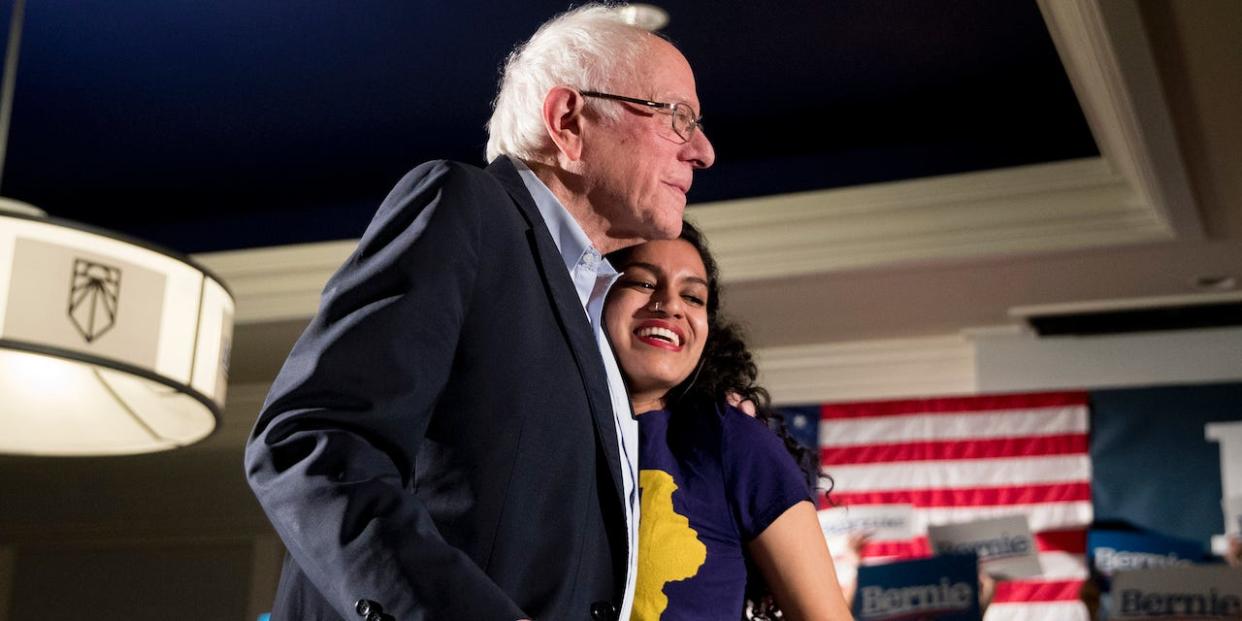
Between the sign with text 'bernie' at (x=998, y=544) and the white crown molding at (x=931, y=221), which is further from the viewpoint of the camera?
the sign with text 'bernie' at (x=998, y=544)

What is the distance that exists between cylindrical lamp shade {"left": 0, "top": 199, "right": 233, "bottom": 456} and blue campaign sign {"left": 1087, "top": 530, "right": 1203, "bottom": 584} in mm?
3423

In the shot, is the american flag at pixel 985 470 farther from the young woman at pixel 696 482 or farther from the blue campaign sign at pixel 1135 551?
the young woman at pixel 696 482

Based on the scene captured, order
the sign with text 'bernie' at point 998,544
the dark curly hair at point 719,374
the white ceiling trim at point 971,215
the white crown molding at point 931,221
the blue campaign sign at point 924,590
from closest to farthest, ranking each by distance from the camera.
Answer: the dark curly hair at point 719,374 → the blue campaign sign at point 924,590 → the white ceiling trim at point 971,215 → the white crown molding at point 931,221 → the sign with text 'bernie' at point 998,544

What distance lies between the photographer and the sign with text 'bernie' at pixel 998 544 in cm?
483

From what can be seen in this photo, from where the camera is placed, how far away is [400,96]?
4.48 metres

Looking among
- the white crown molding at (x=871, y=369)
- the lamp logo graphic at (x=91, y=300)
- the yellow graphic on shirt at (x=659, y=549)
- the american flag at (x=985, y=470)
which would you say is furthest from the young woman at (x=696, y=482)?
the white crown molding at (x=871, y=369)

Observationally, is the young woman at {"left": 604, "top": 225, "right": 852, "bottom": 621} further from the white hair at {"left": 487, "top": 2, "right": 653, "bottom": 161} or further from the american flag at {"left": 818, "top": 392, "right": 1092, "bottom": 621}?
the american flag at {"left": 818, "top": 392, "right": 1092, "bottom": 621}

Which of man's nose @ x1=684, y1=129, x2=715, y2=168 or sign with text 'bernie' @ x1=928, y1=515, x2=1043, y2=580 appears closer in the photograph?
man's nose @ x1=684, y1=129, x2=715, y2=168

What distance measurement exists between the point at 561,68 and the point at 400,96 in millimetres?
3149

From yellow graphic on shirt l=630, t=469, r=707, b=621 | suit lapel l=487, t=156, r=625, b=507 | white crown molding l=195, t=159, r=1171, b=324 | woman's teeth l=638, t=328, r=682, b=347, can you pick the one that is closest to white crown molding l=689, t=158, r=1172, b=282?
white crown molding l=195, t=159, r=1171, b=324

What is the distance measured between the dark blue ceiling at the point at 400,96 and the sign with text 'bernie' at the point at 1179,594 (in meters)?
1.42

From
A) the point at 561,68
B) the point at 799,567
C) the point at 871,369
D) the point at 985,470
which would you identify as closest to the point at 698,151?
the point at 561,68

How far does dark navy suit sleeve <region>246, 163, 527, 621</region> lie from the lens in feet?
3.02

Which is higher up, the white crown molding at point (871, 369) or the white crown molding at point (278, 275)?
the white crown molding at point (278, 275)
